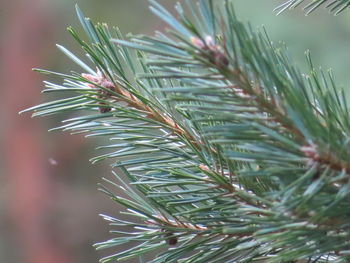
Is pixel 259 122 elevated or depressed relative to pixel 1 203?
depressed

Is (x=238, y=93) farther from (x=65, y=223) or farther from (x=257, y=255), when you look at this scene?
(x=65, y=223)

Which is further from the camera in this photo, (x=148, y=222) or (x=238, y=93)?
(x=148, y=222)

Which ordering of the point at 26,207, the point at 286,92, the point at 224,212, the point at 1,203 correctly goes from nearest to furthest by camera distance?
the point at 286,92, the point at 224,212, the point at 26,207, the point at 1,203

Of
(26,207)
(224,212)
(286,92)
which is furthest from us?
(26,207)

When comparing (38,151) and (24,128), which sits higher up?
(24,128)

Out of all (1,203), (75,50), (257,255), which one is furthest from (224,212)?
(75,50)

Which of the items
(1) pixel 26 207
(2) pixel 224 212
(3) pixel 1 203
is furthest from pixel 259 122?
(3) pixel 1 203

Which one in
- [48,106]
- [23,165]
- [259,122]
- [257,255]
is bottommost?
[257,255]

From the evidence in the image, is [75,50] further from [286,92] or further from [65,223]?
[286,92]
